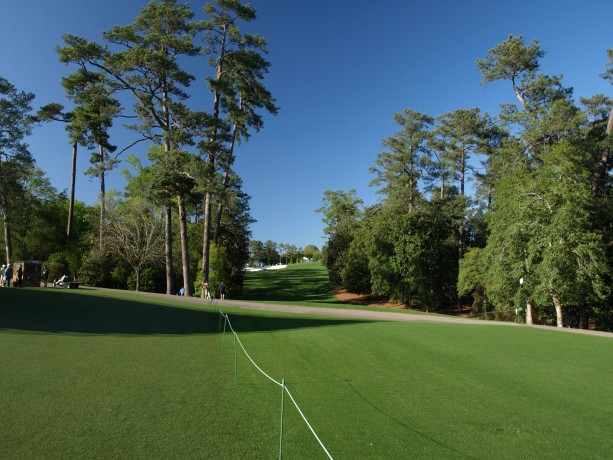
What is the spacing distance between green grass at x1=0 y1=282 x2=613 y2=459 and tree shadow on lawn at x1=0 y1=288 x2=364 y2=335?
255mm

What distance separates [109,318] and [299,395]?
1228 centimetres

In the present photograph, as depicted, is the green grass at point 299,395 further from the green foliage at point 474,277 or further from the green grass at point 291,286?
the green grass at point 291,286

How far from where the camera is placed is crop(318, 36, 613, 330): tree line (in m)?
24.1

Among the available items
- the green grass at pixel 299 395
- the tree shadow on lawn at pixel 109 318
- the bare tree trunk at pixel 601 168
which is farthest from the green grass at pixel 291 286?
the green grass at pixel 299 395

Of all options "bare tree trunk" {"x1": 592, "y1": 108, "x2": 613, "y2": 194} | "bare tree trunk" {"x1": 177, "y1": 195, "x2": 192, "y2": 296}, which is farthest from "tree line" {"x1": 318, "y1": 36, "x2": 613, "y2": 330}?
"bare tree trunk" {"x1": 177, "y1": 195, "x2": 192, "y2": 296}

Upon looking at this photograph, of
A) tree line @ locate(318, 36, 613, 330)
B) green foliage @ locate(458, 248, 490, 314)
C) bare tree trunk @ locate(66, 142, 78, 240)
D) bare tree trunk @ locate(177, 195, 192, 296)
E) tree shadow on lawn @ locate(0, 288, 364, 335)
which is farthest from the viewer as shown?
bare tree trunk @ locate(66, 142, 78, 240)

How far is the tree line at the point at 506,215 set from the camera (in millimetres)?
24078

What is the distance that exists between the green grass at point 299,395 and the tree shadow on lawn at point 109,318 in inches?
10.0

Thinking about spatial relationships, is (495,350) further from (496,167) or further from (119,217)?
(119,217)

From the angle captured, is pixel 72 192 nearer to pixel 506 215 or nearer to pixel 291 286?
pixel 291 286

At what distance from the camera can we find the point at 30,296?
70.4ft

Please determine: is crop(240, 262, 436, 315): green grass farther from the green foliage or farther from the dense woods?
the green foliage

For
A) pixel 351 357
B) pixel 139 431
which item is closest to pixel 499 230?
pixel 351 357

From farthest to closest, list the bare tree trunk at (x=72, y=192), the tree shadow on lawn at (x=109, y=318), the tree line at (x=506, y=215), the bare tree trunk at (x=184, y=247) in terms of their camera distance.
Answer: the bare tree trunk at (x=72, y=192) < the bare tree trunk at (x=184, y=247) < the tree line at (x=506, y=215) < the tree shadow on lawn at (x=109, y=318)
